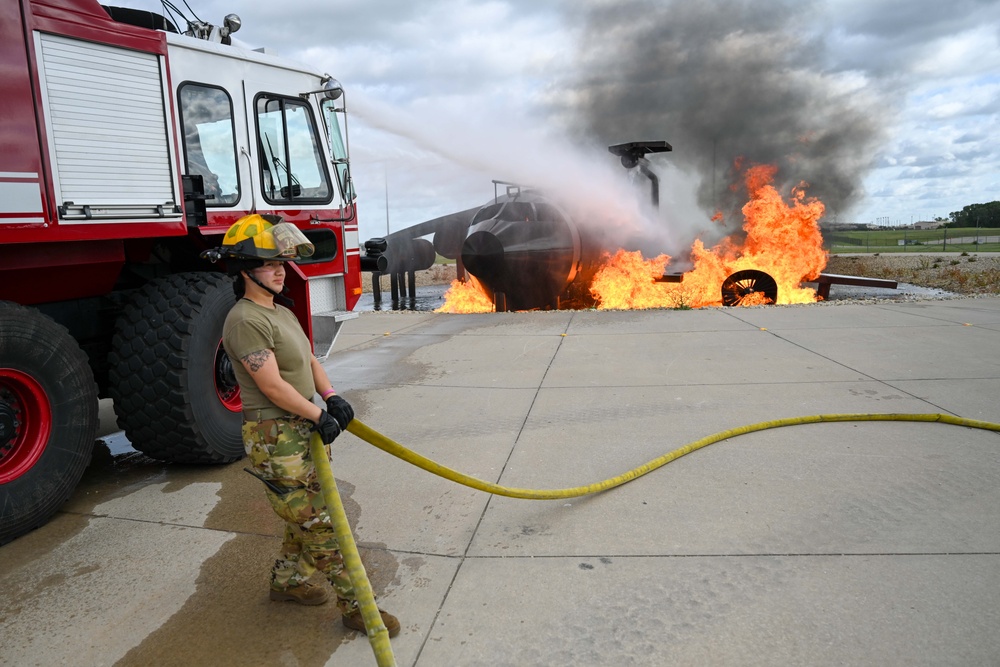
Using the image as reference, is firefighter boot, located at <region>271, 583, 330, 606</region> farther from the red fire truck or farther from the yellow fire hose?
the red fire truck

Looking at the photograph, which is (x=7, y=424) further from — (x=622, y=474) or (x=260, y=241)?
(x=622, y=474)

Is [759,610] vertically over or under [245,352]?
under

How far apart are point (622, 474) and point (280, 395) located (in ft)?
8.05

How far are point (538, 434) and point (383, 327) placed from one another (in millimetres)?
6744

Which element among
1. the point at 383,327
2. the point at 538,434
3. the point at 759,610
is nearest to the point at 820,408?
the point at 538,434

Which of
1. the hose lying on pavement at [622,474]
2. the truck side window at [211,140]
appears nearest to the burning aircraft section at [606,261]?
the truck side window at [211,140]

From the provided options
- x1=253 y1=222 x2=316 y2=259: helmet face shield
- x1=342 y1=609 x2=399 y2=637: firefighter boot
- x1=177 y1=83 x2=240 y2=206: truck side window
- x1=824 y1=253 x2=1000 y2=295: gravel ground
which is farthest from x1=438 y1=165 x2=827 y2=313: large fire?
x1=342 y1=609 x2=399 y2=637: firefighter boot

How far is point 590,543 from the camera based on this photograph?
337cm

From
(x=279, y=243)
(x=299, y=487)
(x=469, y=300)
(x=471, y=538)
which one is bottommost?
(x=471, y=538)

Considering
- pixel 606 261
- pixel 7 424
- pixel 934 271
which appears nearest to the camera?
pixel 7 424

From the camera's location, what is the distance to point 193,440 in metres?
4.34

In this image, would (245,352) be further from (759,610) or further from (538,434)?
(538,434)

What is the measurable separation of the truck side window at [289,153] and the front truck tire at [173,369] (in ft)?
3.67

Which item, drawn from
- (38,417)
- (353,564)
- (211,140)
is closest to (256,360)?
(353,564)
